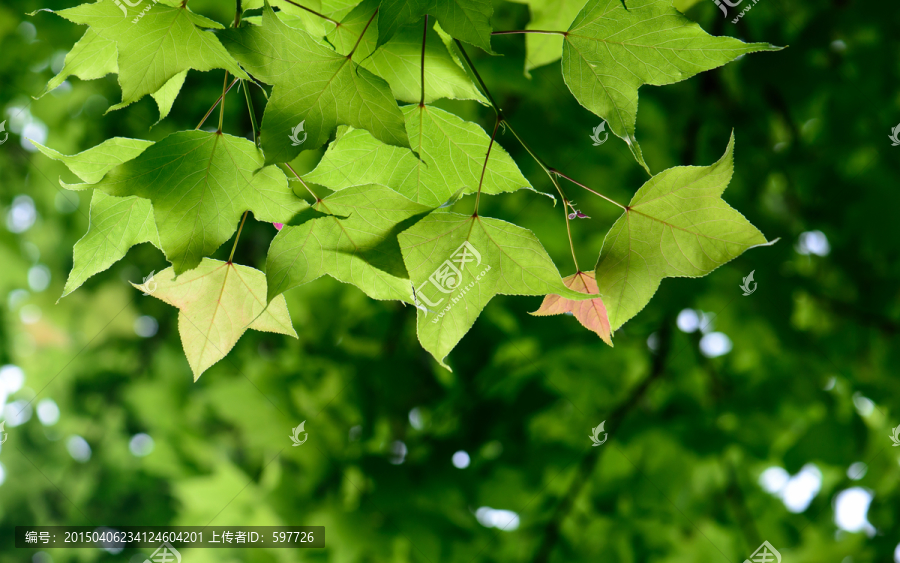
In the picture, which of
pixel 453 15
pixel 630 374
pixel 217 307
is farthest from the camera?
pixel 630 374

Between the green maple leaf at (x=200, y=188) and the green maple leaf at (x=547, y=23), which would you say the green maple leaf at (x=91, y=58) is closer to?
the green maple leaf at (x=200, y=188)

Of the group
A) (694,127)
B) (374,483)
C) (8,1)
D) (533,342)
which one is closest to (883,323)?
(694,127)

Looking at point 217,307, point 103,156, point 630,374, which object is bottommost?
point 630,374

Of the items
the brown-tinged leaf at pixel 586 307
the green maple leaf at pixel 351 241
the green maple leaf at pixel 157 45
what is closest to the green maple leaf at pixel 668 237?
the brown-tinged leaf at pixel 586 307

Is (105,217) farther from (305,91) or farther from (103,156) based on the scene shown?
(305,91)

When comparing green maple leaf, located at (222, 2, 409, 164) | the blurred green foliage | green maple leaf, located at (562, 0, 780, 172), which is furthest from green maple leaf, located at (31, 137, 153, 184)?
the blurred green foliage

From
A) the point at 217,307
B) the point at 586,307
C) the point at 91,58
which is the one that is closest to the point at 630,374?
the point at 586,307

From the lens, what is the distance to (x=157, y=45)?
320 millimetres

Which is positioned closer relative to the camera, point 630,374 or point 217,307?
point 217,307

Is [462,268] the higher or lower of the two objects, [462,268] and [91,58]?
the lower

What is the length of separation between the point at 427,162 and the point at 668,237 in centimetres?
18

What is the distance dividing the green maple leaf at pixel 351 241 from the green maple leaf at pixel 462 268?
22mm

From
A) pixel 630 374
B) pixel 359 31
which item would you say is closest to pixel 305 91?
pixel 359 31

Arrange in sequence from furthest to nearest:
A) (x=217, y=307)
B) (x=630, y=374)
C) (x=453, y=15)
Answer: (x=630, y=374), (x=217, y=307), (x=453, y=15)
